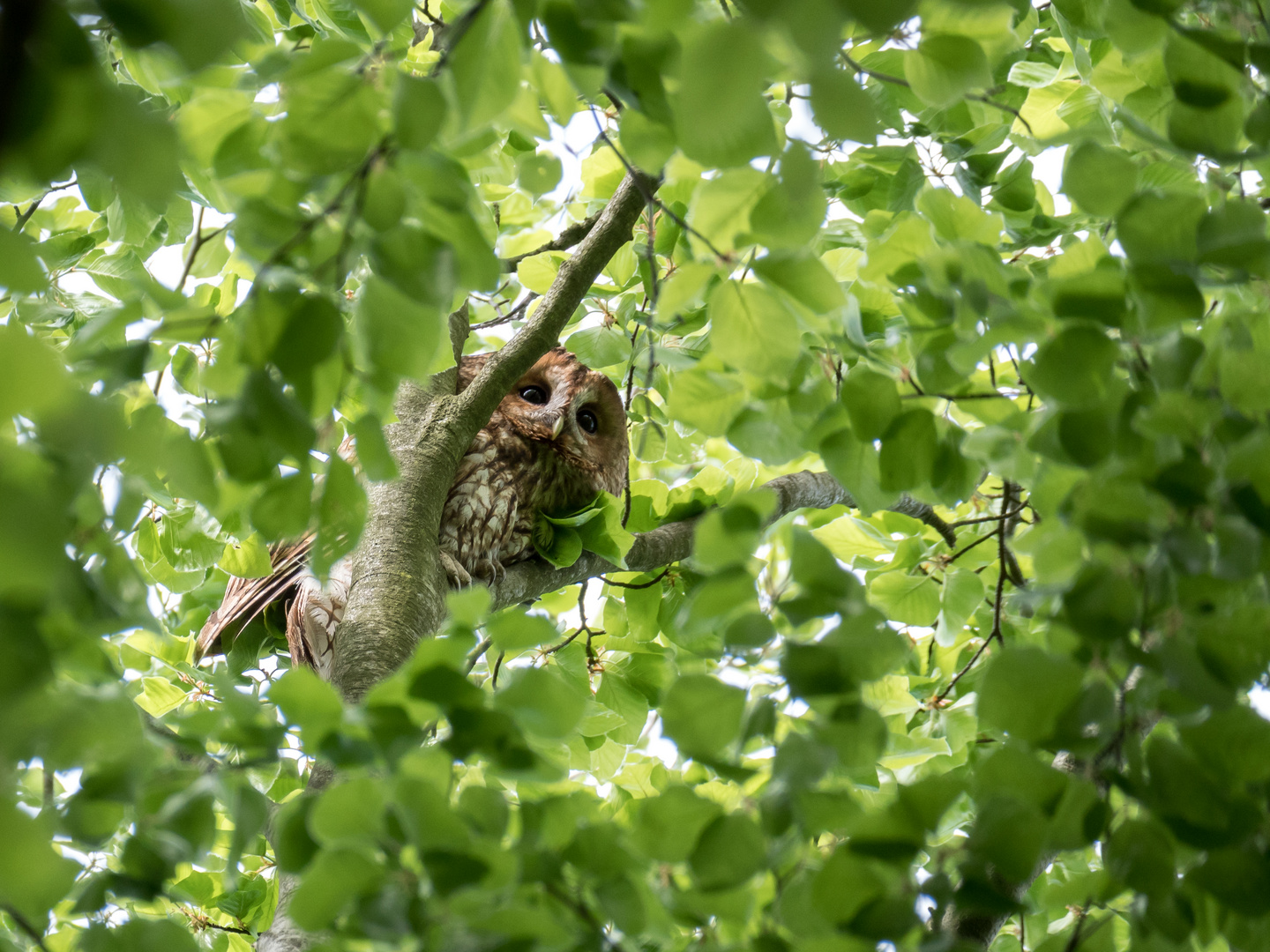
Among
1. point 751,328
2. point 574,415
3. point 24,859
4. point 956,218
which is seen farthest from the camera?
point 574,415

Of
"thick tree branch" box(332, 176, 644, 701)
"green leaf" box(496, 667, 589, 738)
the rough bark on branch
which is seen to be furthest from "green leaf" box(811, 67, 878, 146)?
"thick tree branch" box(332, 176, 644, 701)

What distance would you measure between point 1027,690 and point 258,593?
4.36 feet

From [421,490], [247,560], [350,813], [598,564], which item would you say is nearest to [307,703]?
[350,813]

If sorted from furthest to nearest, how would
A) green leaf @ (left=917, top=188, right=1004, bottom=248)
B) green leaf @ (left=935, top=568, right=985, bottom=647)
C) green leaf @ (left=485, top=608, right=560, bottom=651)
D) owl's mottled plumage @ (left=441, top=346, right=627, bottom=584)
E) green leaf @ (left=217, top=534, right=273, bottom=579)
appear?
1. owl's mottled plumage @ (left=441, top=346, right=627, bottom=584)
2. green leaf @ (left=217, top=534, right=273, bottom=579)
3. green leaf @ (left=935, top=568, right=985, bottom=647)
4. green leaf @ (left=917, top=188, right=1004, bottom=248)
5. green leaf @ (left=485, top=608, right=560, bottom=651)

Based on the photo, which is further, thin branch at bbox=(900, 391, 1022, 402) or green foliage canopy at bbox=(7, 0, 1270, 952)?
thin branch at bbox=(900, 391, 1022, 402)

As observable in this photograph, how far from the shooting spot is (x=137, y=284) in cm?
61

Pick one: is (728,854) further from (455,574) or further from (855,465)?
(455,574)

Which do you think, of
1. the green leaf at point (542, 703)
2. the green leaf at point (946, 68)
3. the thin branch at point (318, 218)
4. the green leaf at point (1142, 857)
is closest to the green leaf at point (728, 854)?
the green leaf at point (542, 703)

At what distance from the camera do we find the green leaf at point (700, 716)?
0.60 metres

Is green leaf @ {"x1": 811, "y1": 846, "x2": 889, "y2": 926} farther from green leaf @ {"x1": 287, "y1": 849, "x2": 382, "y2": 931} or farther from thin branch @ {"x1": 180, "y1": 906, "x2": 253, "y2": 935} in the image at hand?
thin branch @ {"x1": 180, "y1": 906, "x2": 253, "y2": 935}

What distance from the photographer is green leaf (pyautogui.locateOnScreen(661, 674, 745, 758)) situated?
0.60 m

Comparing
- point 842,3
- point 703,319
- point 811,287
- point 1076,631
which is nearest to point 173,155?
point 842,3

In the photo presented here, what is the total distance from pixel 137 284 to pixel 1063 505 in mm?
655

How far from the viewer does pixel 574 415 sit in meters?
2.07
